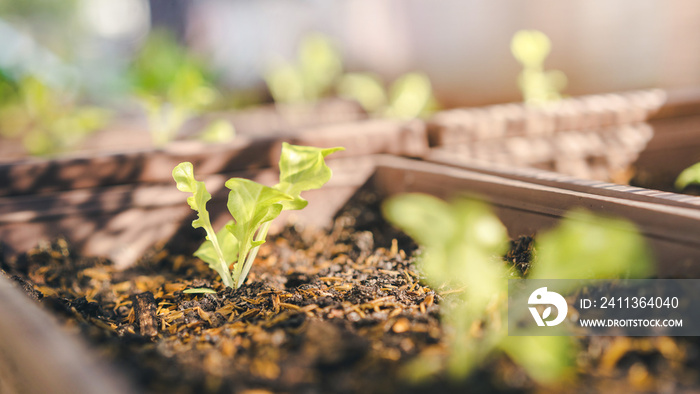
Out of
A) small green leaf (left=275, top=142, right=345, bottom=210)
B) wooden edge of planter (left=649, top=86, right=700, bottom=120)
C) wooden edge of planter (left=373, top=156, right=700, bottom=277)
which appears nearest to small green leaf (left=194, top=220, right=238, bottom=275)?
small green leaf (left=275, top=142, right=345, bottom=210)

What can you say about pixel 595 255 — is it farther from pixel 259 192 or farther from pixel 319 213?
pixel 319 213

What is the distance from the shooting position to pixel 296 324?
1048 mm

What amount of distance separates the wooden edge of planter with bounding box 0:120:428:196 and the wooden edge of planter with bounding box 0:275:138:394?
90 cm

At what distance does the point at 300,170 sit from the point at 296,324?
1.30 feet

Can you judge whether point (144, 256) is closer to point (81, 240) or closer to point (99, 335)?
point (81, 240)

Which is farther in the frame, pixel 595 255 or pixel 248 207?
pixel 248 207

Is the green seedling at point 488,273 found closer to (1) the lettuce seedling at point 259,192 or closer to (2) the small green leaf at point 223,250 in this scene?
(1) the lettuce seedling at point 259,192

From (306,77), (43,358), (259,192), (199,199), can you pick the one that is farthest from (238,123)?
(43,358)

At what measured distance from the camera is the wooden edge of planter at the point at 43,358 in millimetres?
678

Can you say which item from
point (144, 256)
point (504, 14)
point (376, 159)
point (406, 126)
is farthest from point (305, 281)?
point (504, 14)

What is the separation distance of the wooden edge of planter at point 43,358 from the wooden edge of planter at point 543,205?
1.12 m

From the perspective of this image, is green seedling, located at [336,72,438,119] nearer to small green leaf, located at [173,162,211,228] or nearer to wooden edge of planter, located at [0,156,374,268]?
wooden edge of planter, located at [0,156,374,268]

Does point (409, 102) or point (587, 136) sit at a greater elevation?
point (409, 102)

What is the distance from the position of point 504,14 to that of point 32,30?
15.2 metres
